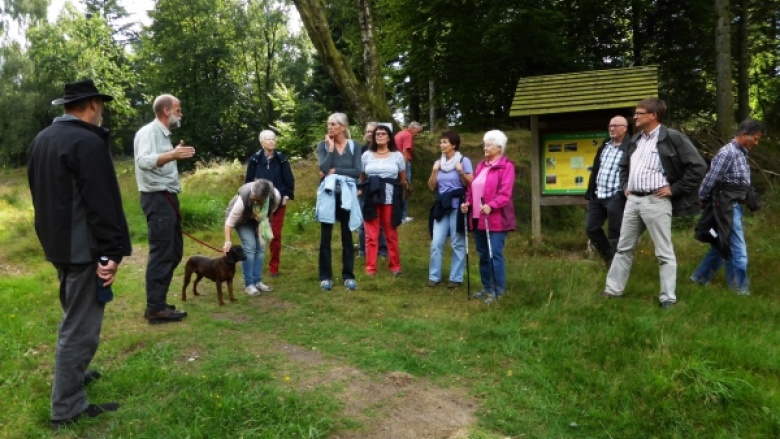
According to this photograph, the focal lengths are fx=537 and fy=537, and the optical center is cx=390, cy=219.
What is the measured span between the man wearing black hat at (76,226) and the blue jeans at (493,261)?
380 centimetres

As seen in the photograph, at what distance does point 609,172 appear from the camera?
6.52 meters

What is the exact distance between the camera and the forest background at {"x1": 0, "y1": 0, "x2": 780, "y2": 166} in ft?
49.7

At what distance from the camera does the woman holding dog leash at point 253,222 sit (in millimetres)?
5973

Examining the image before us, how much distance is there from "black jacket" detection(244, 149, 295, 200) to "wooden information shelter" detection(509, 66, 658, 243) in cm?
359

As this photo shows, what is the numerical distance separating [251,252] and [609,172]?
174 inches

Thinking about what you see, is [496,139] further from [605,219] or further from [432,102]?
[432,102]

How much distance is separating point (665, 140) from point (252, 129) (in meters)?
37.5

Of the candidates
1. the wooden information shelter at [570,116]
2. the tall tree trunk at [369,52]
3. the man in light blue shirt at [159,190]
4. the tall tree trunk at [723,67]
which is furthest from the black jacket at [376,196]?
the tall tree trunk at [723,67]

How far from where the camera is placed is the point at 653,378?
381 cm

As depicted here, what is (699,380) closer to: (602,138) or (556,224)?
(602,138)

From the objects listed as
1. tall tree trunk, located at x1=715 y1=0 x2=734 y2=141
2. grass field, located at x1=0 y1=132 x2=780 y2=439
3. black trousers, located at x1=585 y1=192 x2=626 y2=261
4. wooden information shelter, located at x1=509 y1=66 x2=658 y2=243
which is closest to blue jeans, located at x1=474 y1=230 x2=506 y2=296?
grass field, located at x1=0 y1=132 x2=780 y2=439

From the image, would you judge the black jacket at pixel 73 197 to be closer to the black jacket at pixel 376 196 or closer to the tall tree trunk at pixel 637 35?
the black jacket at pixel 376 196

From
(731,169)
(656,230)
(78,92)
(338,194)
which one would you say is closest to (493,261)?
(656,230)

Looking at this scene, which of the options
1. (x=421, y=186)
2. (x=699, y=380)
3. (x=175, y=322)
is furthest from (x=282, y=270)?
(x=699, y=380)
